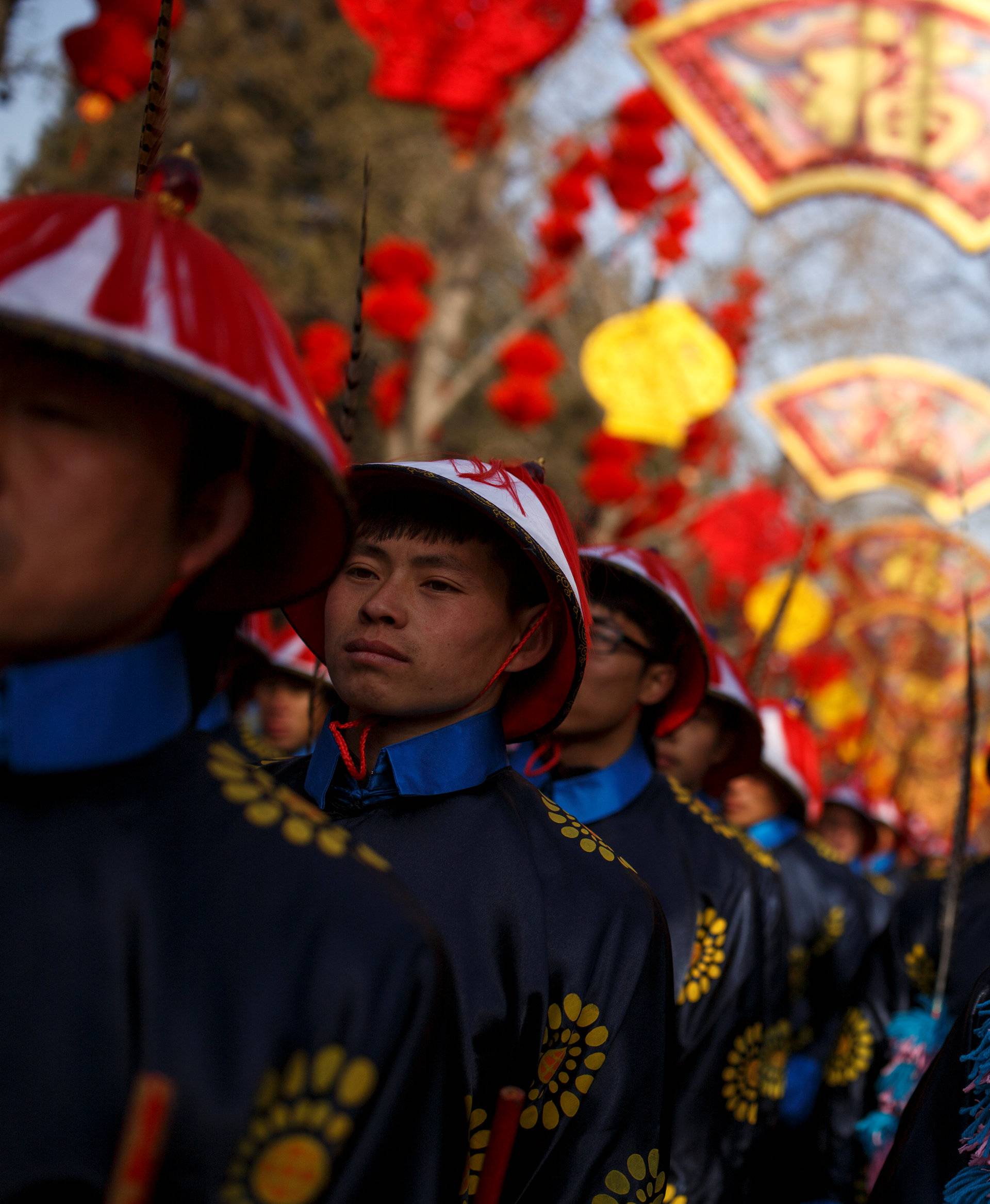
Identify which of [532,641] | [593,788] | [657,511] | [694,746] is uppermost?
[532,641]

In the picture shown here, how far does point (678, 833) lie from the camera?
10.3 ft

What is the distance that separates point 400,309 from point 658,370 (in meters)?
3.05

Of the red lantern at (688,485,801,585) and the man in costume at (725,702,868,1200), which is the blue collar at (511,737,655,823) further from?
the red lantern at (688,485,801,585)

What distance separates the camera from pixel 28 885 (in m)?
1.08

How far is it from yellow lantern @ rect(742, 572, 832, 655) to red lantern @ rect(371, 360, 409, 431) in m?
4.04

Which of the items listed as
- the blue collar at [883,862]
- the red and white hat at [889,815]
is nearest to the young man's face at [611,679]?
the red and white hat at [889,815]

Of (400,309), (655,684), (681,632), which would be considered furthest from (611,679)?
(400,309)

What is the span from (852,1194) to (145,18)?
5.33m

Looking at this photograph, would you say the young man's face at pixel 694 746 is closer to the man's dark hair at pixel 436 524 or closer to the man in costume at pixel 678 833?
the man in costume at pixel 678 833

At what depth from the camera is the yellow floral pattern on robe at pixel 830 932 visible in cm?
547

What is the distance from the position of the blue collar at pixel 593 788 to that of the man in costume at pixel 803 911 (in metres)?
1.84

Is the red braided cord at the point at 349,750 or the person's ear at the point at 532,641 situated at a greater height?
the person's ear at the point at 532,641

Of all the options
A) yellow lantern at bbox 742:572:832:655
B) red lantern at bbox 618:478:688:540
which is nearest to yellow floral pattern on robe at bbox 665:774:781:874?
yellow lantern at bbox 742:572:832:655

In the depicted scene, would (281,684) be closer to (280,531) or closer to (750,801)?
(750,801)
